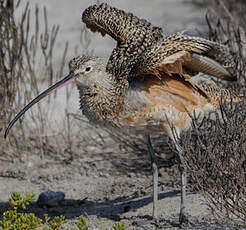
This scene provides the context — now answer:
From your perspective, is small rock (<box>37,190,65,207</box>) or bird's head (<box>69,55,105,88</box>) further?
small rock (<box>37,190,65,207</box>)

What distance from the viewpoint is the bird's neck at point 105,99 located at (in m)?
5.15

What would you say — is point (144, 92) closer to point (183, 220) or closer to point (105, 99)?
point (105, 99)

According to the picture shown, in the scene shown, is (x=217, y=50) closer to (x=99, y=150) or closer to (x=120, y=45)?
(x=120, y=45)

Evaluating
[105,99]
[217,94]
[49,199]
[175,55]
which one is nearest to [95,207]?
[49,199]

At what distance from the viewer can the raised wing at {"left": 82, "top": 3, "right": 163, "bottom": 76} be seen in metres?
5.60

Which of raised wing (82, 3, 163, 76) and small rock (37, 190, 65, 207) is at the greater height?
raised wing (82, 3, 163, 76)

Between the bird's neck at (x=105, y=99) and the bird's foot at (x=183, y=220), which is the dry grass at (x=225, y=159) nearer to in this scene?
the bird's foot at (x=183, y=220)

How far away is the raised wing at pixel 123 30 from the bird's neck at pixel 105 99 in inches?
14.0

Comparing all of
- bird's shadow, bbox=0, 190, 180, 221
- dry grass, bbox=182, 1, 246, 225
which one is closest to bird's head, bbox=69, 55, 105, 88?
dry grass, bbox=182, 1, 246, 225

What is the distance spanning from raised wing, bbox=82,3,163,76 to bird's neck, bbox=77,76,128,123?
36 cm

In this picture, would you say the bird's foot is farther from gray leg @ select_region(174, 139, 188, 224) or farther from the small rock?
the small rock

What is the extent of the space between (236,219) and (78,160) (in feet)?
8.59

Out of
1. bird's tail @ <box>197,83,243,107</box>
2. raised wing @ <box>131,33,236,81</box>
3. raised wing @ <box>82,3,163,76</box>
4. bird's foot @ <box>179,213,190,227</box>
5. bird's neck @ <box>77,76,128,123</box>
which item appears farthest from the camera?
raised wing @ <box>82,3,163,76</box>

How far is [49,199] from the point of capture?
602 centimetres
